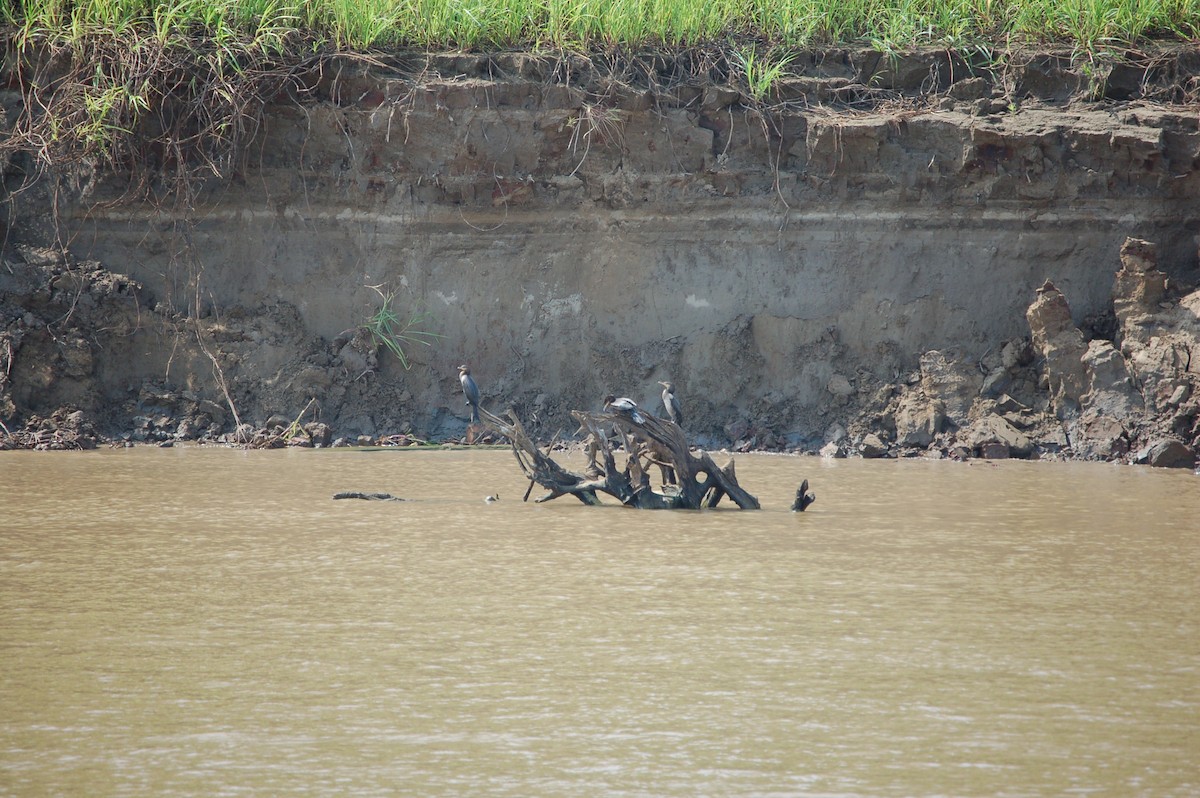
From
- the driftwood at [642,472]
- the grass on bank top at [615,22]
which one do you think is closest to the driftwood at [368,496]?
the driftwood at [642,472]

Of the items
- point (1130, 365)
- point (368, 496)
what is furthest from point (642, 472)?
point (1130, 365)

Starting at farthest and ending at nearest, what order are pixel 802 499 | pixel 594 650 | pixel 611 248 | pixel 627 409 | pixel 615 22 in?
pixel 615 22
pixel 611 248
pixel 627 409
pixel 802 499
pixel 594 650

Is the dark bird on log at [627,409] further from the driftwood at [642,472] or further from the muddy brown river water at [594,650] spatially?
the muddy brown river water at [594,650]

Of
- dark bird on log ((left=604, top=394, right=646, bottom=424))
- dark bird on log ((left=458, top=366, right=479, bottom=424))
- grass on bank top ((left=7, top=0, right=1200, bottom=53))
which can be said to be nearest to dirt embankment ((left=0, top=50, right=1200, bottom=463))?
grass on bank top ((left=7, top=0, right=1200, bottom=53))

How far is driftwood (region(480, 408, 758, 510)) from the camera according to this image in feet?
23.2

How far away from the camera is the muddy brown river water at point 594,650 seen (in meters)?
2.98

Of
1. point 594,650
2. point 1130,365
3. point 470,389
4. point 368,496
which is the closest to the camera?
point 594,650

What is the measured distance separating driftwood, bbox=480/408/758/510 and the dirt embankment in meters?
3.22

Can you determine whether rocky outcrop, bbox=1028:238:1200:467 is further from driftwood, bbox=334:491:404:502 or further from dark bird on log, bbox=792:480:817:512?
driftwood, bbox=334:491:404:502

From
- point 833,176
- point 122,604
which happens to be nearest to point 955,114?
point 833,176

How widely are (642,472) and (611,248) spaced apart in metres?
4.35

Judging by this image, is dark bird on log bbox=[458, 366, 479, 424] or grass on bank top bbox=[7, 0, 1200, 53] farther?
grass on bank top bbox=[7, 0, 1200, 53]

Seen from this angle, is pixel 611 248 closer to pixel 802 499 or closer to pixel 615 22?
pixel 615 22

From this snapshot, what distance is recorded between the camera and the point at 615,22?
11.3 meters
